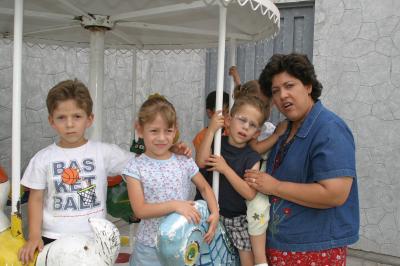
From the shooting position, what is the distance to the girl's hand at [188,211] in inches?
75.2

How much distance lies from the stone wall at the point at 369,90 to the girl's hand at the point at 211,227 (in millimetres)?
2818

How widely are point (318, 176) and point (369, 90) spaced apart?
2.78 meters

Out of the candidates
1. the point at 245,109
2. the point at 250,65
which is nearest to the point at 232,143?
the point at 245,109

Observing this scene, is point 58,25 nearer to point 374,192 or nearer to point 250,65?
point 250,65

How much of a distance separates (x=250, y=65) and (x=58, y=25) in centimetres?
240

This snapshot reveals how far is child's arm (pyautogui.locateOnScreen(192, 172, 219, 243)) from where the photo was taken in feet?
6.74

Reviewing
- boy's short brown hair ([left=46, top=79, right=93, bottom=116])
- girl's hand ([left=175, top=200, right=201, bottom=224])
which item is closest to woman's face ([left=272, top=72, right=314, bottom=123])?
→ girl's hand ([left=175, top=200, right=201, bottom=224])

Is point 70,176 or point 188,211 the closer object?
point 188,211

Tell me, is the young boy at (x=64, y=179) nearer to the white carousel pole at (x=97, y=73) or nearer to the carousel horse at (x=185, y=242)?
the carousel horse at (x=185, y=242)

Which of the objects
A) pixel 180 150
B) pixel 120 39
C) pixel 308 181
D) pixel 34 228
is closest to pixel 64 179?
pixel 34 228

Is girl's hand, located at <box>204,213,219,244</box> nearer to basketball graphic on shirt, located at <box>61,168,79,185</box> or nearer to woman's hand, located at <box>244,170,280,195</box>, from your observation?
woman's hand, located at <box>244,170,280,195</box>

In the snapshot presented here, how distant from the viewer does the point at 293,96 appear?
2102 millimetres

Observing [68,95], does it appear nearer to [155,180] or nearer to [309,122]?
[155,180]

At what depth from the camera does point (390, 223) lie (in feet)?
14.1
